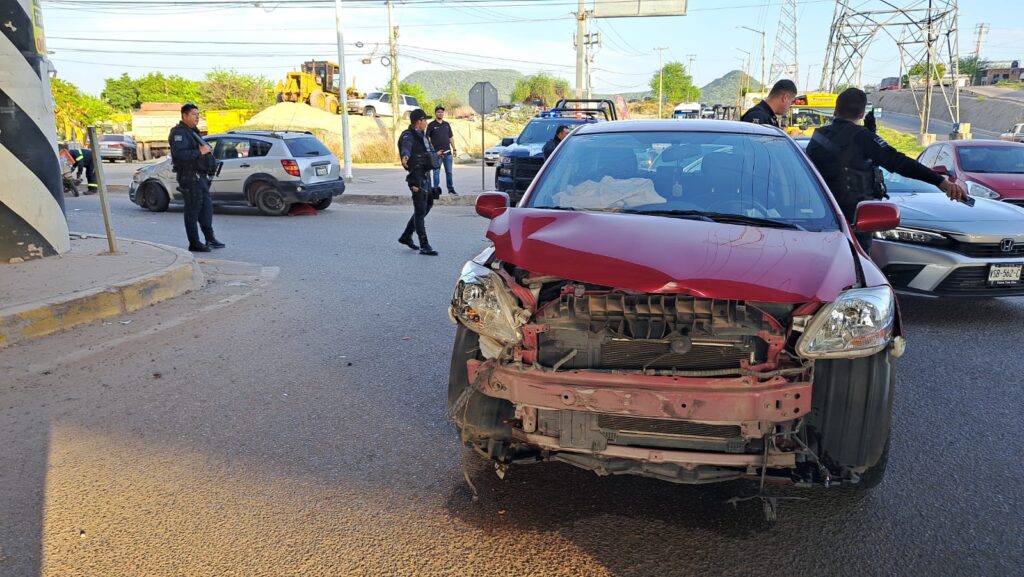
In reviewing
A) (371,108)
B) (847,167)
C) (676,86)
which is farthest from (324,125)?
(676,86)

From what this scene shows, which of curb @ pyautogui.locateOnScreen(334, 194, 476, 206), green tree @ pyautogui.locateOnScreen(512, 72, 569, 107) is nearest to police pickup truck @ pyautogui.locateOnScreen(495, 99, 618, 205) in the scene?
curb @ pyautogui.locateOnScreen(334, 194, 476, 206)

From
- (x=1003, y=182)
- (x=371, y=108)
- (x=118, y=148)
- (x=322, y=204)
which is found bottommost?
(x=322, y=204)

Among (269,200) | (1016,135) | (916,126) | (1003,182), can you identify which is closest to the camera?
(1003,182)

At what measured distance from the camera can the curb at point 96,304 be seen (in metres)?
5.48

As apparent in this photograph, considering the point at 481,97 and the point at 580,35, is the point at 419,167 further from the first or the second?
the point at 580,35

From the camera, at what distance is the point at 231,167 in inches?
571

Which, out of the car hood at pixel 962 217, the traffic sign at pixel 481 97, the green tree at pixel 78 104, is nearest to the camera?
the car hood at pixel 962 217

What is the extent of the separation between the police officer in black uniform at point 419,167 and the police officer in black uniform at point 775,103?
4444 mm

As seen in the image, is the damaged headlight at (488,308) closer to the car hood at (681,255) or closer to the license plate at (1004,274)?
the car hood at (681,255)

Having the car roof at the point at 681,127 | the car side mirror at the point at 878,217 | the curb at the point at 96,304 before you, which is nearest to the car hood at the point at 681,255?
the car side mirror at the point at 878,217

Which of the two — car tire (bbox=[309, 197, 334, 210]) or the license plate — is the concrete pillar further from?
the license plate

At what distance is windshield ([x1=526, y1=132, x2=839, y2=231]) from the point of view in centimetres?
372

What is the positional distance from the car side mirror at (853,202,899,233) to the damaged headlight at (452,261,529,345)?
2.19 meters

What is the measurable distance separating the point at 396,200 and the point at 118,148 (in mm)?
26676
